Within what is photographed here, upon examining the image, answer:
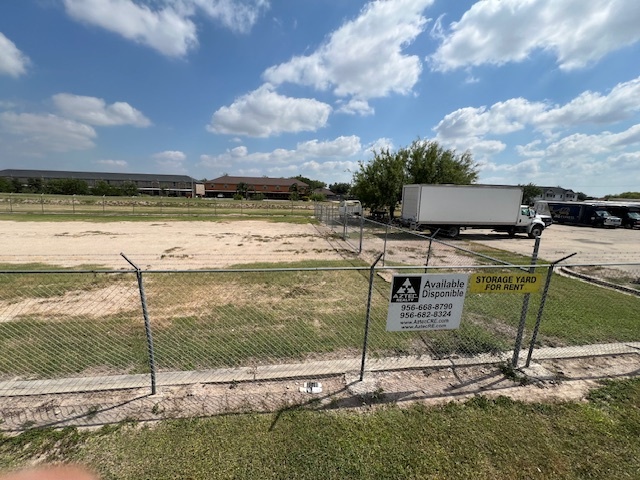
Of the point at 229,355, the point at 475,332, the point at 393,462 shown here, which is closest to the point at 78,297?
the point at 229,355

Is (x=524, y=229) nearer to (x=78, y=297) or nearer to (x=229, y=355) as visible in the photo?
(x=229, y=355)

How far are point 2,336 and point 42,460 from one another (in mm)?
3249

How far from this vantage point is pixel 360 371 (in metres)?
3.79

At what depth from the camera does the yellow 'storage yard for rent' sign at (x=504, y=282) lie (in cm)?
354

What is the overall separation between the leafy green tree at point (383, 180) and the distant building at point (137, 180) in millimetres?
97098

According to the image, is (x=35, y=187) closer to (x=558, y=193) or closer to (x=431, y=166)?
(x=431, y=166)

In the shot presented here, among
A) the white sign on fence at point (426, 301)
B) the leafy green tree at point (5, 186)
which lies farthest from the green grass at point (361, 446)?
the leafy green tree at point (5, 186)

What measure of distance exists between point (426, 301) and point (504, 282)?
102cm

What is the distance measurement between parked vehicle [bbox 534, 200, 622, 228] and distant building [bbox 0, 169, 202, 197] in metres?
105

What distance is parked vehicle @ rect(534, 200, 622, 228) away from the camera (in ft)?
95.1

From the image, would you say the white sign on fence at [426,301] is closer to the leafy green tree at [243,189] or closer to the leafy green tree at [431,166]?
the leafy green tree at [431,166]

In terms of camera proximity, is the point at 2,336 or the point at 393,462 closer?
the point at 393,462

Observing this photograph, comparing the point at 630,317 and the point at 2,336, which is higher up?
the point at 630,317

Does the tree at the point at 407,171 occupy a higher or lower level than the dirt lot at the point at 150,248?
higher
